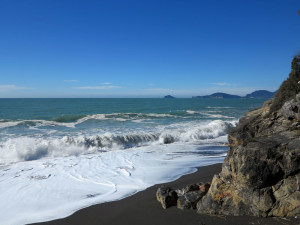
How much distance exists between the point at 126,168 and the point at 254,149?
644 centimetres

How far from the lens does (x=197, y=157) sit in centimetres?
1148

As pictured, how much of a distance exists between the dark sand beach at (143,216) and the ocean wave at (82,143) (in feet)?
28.5

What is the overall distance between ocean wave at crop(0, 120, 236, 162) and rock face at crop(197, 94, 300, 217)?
438 inches

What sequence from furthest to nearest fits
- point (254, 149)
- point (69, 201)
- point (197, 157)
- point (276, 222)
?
point (197, 157), point (69, 201), point (254, 149), point (276, 222)

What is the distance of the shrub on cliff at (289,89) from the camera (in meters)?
6.06

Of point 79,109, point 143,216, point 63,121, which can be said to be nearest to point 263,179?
point 143,216

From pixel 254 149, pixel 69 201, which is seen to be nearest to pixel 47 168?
pixel 69 201

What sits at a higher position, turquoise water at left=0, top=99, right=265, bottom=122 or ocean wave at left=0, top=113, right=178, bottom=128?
turquoise water at left=0, top=99, right=265, bottom=122

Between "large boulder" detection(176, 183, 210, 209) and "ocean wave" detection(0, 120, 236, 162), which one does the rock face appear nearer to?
"large boulder" detection(176, 183, 210, 209)

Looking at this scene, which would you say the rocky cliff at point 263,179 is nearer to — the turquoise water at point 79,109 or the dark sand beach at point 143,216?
the dark sand beach at point 143,216

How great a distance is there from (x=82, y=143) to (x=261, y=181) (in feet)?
43.2

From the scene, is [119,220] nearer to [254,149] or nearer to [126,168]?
[254,149]

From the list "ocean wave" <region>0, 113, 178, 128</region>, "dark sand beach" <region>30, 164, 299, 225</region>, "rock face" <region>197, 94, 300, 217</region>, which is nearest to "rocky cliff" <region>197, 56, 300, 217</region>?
"rock face" <region>197, 94, 300, 217</region>

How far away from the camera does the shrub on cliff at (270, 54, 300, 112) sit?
606 cm
